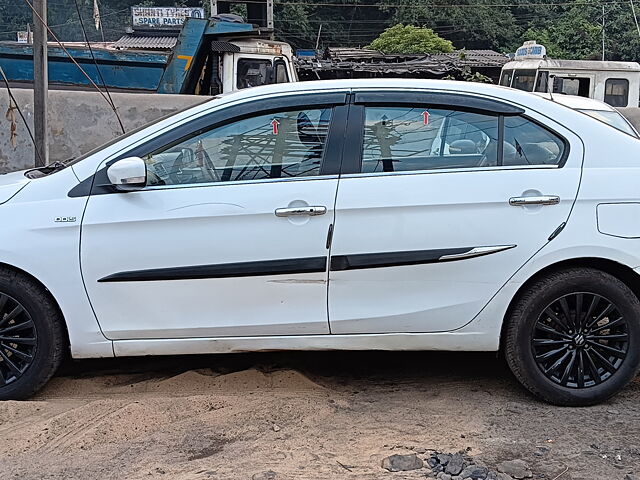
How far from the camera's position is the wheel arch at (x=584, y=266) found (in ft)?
13.2

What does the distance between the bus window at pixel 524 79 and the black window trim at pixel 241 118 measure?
1140 centimetres

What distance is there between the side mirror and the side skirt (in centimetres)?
81

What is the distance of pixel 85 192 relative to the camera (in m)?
3.99

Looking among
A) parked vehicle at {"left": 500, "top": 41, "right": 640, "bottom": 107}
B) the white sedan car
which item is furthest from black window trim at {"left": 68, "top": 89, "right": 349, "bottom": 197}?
parked vehicle at {"left": 500, "top": 41, "right": 640, "bottom": 107}

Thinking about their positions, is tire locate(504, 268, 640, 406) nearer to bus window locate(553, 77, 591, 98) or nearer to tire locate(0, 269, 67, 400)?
tire locate(0, 269, 67, 400)

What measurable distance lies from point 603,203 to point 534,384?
1.01 meters

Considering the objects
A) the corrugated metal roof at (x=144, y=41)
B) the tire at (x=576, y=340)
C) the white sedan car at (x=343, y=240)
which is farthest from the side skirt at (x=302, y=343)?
the corrugated metal roof at (x=144, y=41)

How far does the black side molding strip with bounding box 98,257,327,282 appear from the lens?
3918 millimetres

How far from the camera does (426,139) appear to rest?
4.11 m

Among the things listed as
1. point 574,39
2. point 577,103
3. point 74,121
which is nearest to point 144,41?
point 574,39

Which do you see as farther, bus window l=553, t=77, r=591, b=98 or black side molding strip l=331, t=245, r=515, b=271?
bus window l=553, t=77, r=591, b=98

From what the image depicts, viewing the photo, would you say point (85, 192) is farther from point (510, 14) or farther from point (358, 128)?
point (510, 14)

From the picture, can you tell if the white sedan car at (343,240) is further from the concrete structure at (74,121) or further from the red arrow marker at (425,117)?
the concrete structure at (74,121)

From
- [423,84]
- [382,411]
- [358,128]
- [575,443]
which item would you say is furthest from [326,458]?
[423,84]
